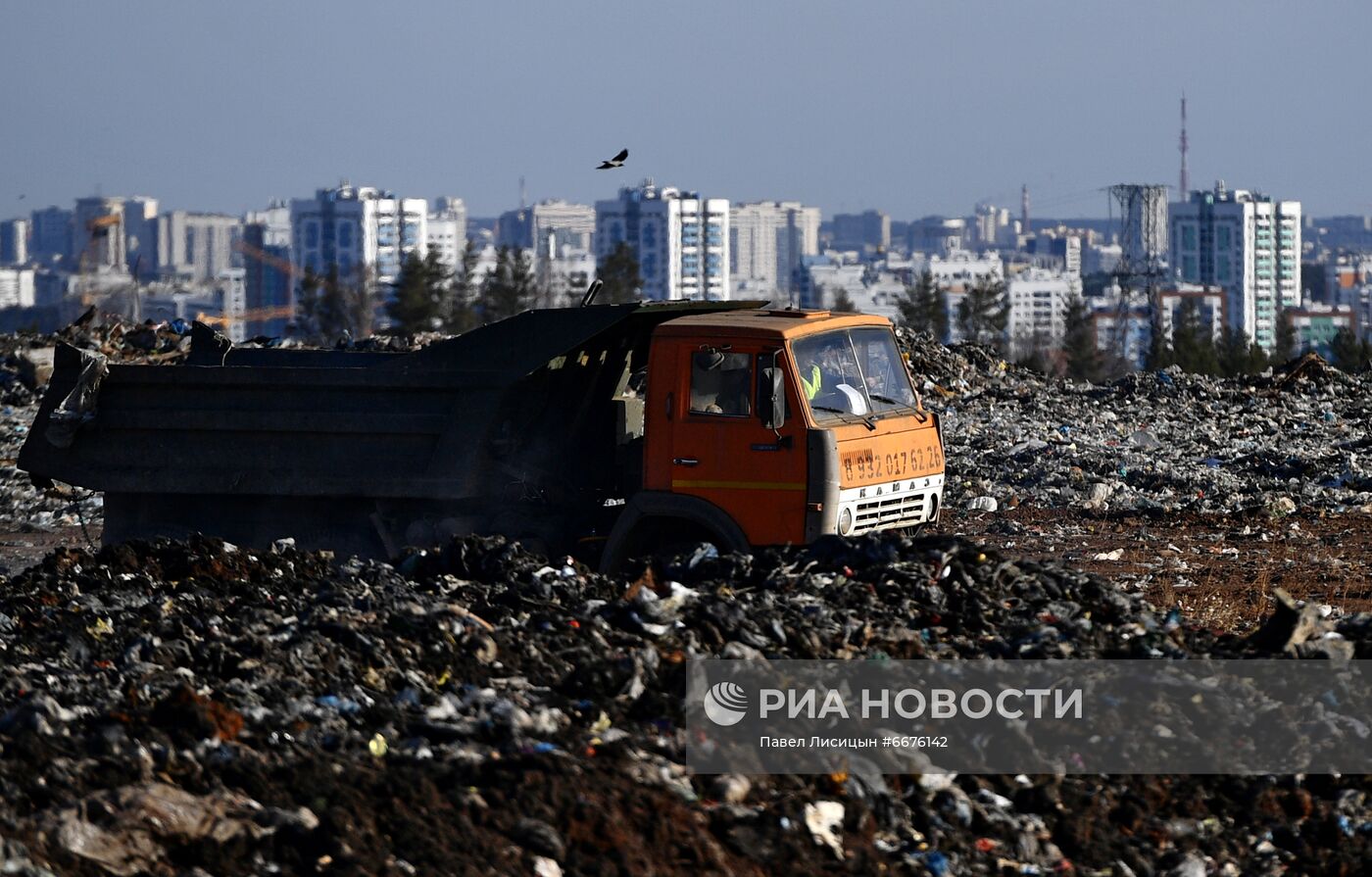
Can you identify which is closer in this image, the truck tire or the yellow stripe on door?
the yellow stripe on door

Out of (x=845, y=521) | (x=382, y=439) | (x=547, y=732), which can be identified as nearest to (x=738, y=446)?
(x=845, y=521)

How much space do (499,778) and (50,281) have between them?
181379 millimetres

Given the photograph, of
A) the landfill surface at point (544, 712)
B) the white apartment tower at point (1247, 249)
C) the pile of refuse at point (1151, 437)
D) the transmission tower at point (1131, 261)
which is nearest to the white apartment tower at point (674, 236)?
the transmission tower at point (1131, 261)

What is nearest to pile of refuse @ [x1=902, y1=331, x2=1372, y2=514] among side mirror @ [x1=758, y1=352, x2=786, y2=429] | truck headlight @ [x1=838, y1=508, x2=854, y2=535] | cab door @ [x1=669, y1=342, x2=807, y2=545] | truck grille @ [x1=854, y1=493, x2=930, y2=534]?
truck grille @ [x1=854, y1=493, x2=930, y2=534]

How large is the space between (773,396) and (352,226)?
457 ft

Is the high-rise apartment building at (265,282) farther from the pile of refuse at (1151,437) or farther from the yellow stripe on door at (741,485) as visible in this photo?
the yellow stripe on door at (741,485)

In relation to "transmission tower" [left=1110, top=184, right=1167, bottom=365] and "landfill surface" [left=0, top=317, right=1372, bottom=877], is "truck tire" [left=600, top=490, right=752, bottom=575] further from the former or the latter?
"transmission tower" [left=1110, top=184, right=1167, bottom=365]

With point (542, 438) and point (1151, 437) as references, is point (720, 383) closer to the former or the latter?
point (542, 438)

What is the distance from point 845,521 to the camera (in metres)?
7.90

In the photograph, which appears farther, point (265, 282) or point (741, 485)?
point (265, 282)

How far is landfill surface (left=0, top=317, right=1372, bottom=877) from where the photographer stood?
4406mm

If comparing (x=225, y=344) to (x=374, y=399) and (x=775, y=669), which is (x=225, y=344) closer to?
(x=374, y=399)

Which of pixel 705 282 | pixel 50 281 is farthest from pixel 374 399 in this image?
pixel 50 281

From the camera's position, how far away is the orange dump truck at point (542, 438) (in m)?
7.94
